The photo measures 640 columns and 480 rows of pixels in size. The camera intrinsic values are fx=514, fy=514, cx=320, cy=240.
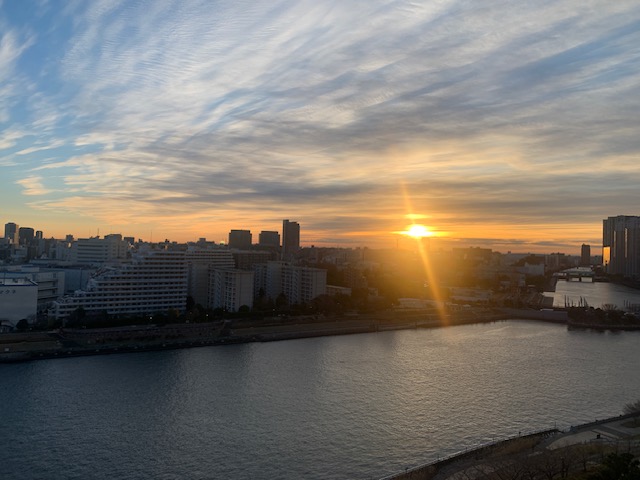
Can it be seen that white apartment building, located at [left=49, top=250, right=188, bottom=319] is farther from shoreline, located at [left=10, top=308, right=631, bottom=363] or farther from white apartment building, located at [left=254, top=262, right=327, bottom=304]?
white apartment building, located at [left=254, top=262, right=327, bottom=304]

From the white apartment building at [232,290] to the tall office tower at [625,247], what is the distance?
803 inches

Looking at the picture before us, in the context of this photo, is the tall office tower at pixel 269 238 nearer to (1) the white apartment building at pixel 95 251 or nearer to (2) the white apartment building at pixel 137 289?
(1) the white apartment building at pixel 95 251

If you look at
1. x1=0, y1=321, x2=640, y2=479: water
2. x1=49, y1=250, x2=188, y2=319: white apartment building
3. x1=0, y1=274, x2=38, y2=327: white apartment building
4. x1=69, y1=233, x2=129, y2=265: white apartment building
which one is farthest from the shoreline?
x1=69, y1=233, x2=129, y2=265: white apartment building

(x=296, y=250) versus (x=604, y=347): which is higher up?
(x=296, y=250)

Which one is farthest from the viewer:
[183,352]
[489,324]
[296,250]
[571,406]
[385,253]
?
[385,253]

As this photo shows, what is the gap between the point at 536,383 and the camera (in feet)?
19.4

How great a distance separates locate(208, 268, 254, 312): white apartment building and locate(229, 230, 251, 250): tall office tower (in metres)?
15.3

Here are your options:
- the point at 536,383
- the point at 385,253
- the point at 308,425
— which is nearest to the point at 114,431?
the point at 308,425

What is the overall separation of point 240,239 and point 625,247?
18854 mm

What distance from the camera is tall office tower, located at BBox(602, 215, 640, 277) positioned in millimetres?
23781

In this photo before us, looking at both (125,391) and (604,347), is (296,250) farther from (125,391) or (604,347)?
(125,391)

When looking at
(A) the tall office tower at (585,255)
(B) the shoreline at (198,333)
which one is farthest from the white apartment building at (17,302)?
(A) the tall office tower at (585,255)

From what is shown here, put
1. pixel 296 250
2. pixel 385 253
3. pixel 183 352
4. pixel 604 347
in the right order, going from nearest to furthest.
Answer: pixel 183 352
pixel 604 347
pixel 296 250
pixel 385 253

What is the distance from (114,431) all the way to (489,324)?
9201 millimetres
